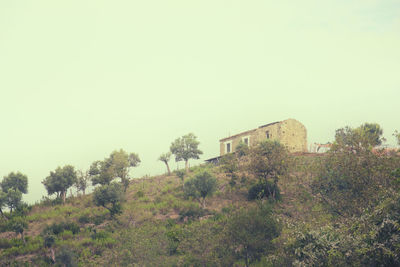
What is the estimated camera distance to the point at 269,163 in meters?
38.6

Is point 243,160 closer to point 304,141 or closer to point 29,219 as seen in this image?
point 304,141

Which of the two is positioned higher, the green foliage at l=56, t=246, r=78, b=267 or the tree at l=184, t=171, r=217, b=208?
the tree at l=184, t=171, r=217, b=208

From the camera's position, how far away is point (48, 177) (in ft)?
162

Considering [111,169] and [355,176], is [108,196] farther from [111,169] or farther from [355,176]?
[355,176]

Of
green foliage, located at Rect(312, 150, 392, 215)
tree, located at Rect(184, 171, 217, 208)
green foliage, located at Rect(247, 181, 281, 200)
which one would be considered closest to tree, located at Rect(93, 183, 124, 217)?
tree, located at Rect(184, 171, 217, 208)

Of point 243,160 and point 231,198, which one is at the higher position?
point 243,160

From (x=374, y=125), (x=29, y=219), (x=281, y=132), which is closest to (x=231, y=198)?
(x=281, y=132)

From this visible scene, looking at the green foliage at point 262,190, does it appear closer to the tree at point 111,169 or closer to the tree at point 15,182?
the tree at point 111,169

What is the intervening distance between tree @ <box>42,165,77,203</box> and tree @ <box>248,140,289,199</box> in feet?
90.8

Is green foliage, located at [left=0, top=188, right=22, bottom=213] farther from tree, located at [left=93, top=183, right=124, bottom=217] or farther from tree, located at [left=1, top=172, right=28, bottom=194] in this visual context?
tree, located at [left=93, top=183, right=124, bottom=217]

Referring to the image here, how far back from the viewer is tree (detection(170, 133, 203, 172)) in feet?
220

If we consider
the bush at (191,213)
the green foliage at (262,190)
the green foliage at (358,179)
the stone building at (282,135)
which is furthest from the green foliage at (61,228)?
the stone building at (282,135)

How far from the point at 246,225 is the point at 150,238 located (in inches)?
321

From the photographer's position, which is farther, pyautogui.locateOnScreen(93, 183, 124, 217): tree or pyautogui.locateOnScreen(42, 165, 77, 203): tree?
pyautogui.locateOnScreen(42, 165, 77, 203): tree
